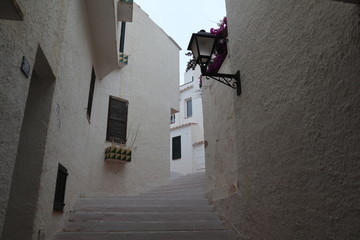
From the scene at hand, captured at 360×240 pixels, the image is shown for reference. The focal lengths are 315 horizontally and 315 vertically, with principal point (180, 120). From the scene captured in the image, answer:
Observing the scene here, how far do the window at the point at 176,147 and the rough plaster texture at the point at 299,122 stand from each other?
12623 mm

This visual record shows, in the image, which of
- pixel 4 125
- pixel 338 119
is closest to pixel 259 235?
pixel 338 119

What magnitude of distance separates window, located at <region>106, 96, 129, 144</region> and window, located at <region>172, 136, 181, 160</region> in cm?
863

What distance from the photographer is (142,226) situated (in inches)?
178

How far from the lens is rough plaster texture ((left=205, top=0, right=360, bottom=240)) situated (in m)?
2.11

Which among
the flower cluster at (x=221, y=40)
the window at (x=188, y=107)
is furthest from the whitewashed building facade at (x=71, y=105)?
the window at (x=188, y=107)

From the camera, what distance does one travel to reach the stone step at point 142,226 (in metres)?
4.36

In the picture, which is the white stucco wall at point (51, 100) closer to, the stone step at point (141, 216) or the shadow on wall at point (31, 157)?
the shadow on wall at point (31, 157)

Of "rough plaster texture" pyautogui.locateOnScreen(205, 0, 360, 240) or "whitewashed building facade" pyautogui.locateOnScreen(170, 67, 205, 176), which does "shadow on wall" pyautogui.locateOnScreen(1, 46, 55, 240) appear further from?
"whitewashed building facade" pyautogui.locateOnScreen(170, 67, 205, 176)

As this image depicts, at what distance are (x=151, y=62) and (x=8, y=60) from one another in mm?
7781

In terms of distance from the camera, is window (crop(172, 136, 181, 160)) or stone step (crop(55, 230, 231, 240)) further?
window (crop(172, 136, 181, 160))

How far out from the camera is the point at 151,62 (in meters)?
9.87

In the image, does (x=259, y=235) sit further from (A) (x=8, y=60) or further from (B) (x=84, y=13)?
(B) (x=84, y=13)

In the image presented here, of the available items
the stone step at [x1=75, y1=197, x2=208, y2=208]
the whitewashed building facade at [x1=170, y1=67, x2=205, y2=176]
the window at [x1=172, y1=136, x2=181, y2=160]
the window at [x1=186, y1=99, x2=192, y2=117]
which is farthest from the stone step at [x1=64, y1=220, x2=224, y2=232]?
the window at [x1=186, y1=99, x2=192, y2=117]

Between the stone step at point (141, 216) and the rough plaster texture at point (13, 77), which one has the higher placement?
the rough plaster texture at point (13, 77)
